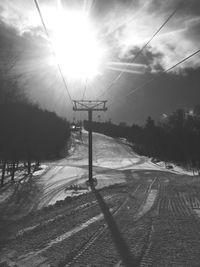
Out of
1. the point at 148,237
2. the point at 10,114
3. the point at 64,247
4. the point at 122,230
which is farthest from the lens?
the point at 10,114

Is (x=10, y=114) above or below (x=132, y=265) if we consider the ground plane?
above

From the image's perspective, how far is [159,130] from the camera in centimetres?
8794

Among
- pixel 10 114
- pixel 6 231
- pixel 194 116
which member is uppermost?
pixel 194 116

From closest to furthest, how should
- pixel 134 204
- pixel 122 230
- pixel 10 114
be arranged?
pixel 122 230 → pixel 134 204 → pixel 10 114

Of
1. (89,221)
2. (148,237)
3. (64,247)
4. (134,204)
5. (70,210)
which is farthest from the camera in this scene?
(134,204)

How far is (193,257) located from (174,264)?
0.60 m

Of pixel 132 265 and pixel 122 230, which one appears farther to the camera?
pixel 122 230

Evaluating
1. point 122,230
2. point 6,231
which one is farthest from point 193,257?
point 6,231

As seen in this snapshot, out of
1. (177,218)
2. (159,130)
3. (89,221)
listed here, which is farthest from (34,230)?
(159,130)

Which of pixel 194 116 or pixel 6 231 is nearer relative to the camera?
pixel 6 231

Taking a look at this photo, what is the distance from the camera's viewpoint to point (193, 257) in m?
5.29

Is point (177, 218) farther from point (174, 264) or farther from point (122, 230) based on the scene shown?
point (174, 264)

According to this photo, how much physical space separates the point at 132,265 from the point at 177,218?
13.6ft

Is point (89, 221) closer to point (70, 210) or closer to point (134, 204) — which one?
point (70, 210)
